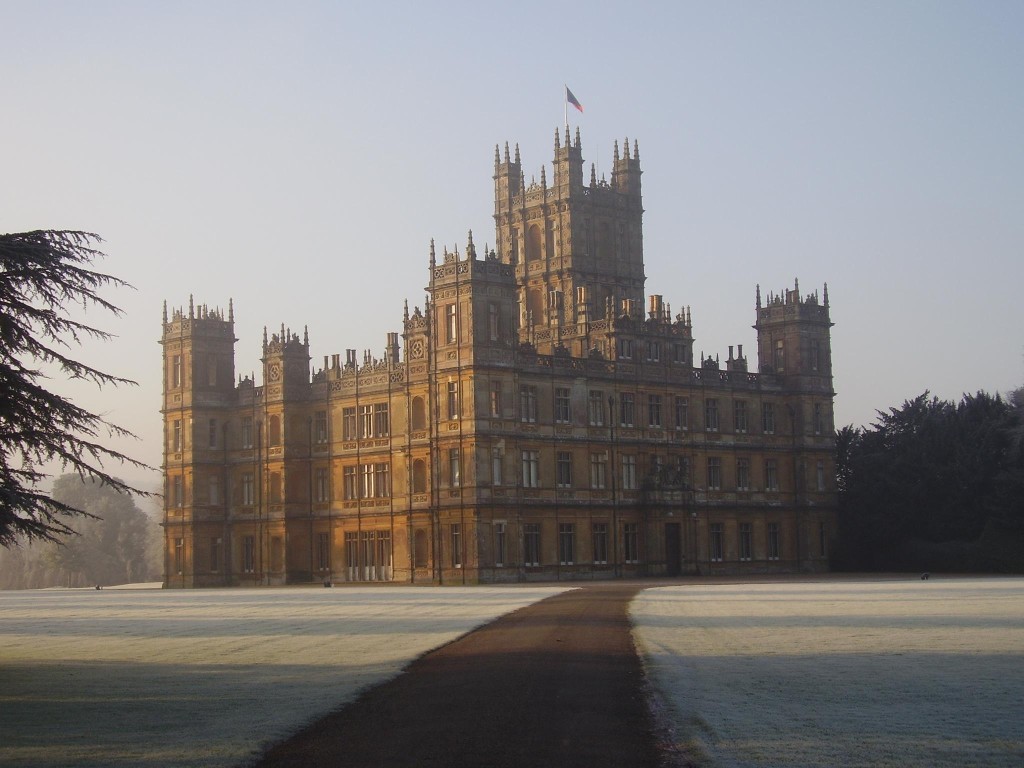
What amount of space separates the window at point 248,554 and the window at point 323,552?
4.49 m

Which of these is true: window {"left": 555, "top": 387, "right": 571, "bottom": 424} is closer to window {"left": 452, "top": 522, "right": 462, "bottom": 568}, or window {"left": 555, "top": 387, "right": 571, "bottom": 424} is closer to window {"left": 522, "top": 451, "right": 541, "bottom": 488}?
window {"left": 522, "top": 451, "right": 541, "bottom": 488}

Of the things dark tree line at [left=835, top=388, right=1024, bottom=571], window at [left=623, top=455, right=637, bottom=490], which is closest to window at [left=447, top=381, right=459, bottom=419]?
window at [left=623, top=455, right=637, bottom=490]

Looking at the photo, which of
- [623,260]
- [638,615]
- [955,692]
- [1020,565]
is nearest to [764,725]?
[955,692]

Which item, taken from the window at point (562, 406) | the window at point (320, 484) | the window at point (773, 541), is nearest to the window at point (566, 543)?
the window at point (562, 406)

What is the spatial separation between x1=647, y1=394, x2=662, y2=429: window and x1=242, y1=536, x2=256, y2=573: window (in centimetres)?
2471

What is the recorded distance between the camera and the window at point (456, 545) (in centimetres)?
7081

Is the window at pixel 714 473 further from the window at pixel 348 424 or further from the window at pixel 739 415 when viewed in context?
the window at pixel 348 424

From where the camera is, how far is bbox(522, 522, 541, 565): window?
7206cm

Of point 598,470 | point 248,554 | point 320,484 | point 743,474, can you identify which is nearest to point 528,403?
point 598,470

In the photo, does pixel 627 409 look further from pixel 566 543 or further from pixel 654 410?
pixel 566 543

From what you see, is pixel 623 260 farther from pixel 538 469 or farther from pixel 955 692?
pixel 955 692

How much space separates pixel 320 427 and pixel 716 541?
24.1 metres

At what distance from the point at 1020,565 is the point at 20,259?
6140 cm

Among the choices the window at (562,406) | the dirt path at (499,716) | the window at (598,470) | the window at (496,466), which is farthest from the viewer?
the window at (598,470)
